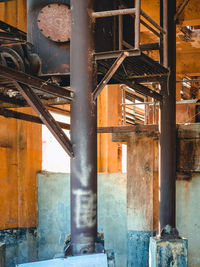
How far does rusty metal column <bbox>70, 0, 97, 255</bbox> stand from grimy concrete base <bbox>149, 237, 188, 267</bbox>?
2.46 m

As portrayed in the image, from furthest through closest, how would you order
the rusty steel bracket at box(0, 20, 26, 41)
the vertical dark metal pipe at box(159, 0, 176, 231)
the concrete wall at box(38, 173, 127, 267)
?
the concrete wall at box(38, 173, 127, 267)
the vertical dark metal pipe at box(159, 0, 176, 231)
the rusty steel bracket at box(0, 20, 26, 41)

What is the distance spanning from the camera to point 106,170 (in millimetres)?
16156

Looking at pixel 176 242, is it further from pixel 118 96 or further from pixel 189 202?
pixel 118 96

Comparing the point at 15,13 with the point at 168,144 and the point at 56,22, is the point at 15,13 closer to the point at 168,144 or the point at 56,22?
the point at 56,22

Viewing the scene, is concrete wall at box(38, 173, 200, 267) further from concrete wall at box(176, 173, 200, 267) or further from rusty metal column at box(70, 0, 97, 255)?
rusty metal column at box(70, 0, 97, 255)

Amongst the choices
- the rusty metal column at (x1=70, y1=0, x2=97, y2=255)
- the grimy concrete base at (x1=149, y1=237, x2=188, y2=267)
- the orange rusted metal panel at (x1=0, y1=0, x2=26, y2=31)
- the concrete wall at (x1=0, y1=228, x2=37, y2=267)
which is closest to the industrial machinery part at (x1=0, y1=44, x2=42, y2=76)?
the rusty metal column at (x1=70, y1=0, x2=97, y2=255)

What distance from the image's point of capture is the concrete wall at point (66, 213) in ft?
34.0

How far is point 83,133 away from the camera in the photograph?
5012 millimetres

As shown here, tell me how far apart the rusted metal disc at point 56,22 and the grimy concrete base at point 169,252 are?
447 cm

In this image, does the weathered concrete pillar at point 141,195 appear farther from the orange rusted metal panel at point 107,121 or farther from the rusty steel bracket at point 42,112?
the orange rusted metal panel at point 107,121

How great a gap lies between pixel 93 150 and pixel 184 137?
12.7 ft

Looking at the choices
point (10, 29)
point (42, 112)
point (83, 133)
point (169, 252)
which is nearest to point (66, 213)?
point (169, 252)

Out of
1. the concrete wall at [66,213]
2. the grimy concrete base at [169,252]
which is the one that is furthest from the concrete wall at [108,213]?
the grimy concrete base at [169,252]

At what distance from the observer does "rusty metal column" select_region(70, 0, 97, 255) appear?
494 centimetres
